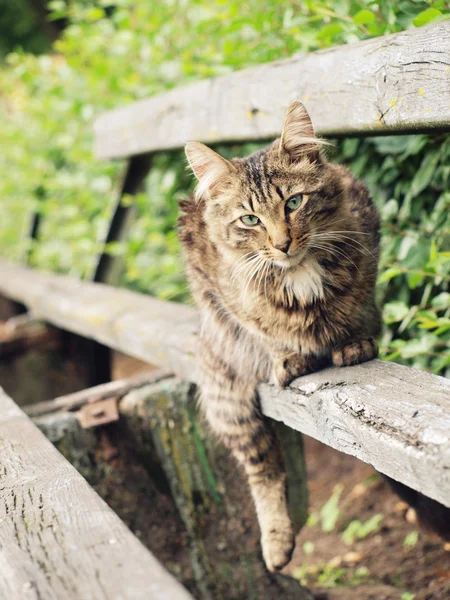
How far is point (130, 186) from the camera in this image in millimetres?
3395

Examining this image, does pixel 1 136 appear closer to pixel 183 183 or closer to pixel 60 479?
pixel 183 183

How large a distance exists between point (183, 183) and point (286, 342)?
6.14 ft

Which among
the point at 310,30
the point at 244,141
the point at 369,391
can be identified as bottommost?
the point at 369,391

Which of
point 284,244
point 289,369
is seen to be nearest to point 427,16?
point 284,244

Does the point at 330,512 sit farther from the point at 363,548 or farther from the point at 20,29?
the point at 20,29

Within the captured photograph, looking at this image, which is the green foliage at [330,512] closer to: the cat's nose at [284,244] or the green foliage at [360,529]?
the green foliage at [360,529]

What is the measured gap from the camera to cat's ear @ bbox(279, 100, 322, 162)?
1.61m

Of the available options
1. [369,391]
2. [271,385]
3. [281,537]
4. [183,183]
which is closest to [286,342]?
[271,385]

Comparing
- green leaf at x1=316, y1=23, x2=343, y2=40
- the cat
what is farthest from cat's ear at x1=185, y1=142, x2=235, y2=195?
green leaf at x1=316, y1=23, x2=343, y2=40

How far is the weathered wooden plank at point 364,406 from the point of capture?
3.60 ft

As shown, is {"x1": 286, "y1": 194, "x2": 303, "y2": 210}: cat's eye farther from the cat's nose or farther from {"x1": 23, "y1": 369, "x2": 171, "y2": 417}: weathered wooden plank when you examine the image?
{"x1": 23, "y1": 369, "x2": 171, "y2": 417}: weathered wooden plank

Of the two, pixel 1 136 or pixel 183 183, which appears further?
pixel 1 136

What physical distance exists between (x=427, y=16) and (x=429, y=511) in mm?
1398

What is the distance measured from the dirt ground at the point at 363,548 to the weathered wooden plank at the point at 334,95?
1.47 meters
